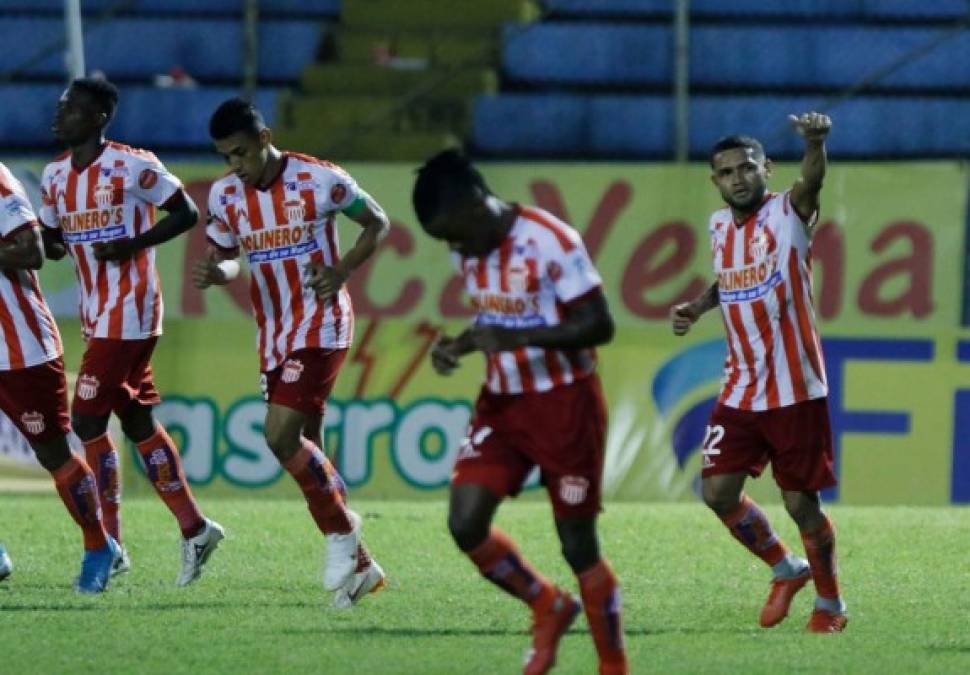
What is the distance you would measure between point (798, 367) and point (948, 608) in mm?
1397

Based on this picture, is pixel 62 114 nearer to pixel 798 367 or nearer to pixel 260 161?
pixel 260 161

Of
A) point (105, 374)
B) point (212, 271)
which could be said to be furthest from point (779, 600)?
A: point (105, 374)

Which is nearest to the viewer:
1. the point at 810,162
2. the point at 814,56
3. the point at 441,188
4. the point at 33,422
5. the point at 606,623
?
the point at 441,188

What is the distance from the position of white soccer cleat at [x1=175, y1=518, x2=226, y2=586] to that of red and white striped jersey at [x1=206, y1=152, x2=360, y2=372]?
0.91m

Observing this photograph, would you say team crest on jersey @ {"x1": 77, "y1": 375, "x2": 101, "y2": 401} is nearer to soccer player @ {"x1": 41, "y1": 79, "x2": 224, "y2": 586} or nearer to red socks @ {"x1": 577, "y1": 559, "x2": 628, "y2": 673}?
soccer player @ {"x1": 41, "y1": 79, "x2": 224, "y2": 586}

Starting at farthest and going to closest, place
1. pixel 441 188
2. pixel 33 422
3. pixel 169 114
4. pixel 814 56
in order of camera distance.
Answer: pixel 169 114 → pixel 814 56 → pixel 33 422 → pixel 441 188

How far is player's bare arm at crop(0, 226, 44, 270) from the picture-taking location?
955cm

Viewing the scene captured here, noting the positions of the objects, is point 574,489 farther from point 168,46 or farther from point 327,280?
point 168,46

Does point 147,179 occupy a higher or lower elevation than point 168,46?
higher

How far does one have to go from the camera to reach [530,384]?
24.4 feet

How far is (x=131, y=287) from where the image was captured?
1027 cm

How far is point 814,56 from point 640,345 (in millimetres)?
4921

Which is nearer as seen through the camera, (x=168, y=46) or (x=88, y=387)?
(x=88, y=387)

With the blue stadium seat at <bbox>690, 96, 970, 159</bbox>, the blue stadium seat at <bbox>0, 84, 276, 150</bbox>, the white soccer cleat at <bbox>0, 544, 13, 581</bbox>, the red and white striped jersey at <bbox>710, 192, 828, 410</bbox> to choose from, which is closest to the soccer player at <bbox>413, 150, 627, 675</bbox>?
the red and white striped jersey at <bbox>710, 192, 828, 410</bbox>
